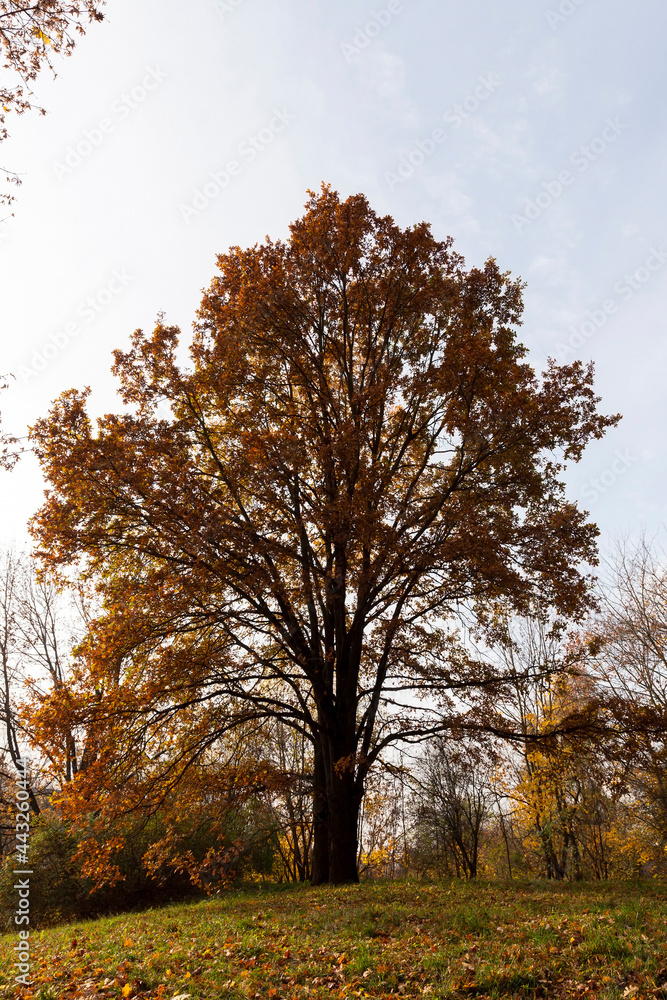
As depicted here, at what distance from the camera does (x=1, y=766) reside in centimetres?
2261

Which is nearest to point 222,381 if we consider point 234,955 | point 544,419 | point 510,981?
point 544,419

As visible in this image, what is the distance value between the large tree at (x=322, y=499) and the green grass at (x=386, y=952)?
2507 mm

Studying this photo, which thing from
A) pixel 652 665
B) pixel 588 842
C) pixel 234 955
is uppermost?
pixel 652 665

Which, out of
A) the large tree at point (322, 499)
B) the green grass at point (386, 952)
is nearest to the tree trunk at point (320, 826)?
the large tree at point (322, 499)

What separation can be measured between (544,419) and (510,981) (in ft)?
26.2

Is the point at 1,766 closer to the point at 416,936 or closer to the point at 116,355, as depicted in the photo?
the point at 116,355

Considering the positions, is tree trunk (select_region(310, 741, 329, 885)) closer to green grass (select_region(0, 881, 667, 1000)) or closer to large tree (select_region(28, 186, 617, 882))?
large tree (select_region(28, 186, 617, 882))

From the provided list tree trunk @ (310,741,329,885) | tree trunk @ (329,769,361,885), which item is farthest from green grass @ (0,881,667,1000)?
tree trunk @ (310,741,329,885)

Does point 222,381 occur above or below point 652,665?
above

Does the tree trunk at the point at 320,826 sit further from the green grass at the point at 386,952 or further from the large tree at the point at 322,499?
the green grass at the point at 386,952

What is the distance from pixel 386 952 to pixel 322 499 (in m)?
7.08

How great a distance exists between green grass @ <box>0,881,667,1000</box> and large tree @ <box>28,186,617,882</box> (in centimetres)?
251

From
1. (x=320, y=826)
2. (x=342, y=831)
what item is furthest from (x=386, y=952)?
(x=320, y=826)

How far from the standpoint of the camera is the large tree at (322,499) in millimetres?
9609
